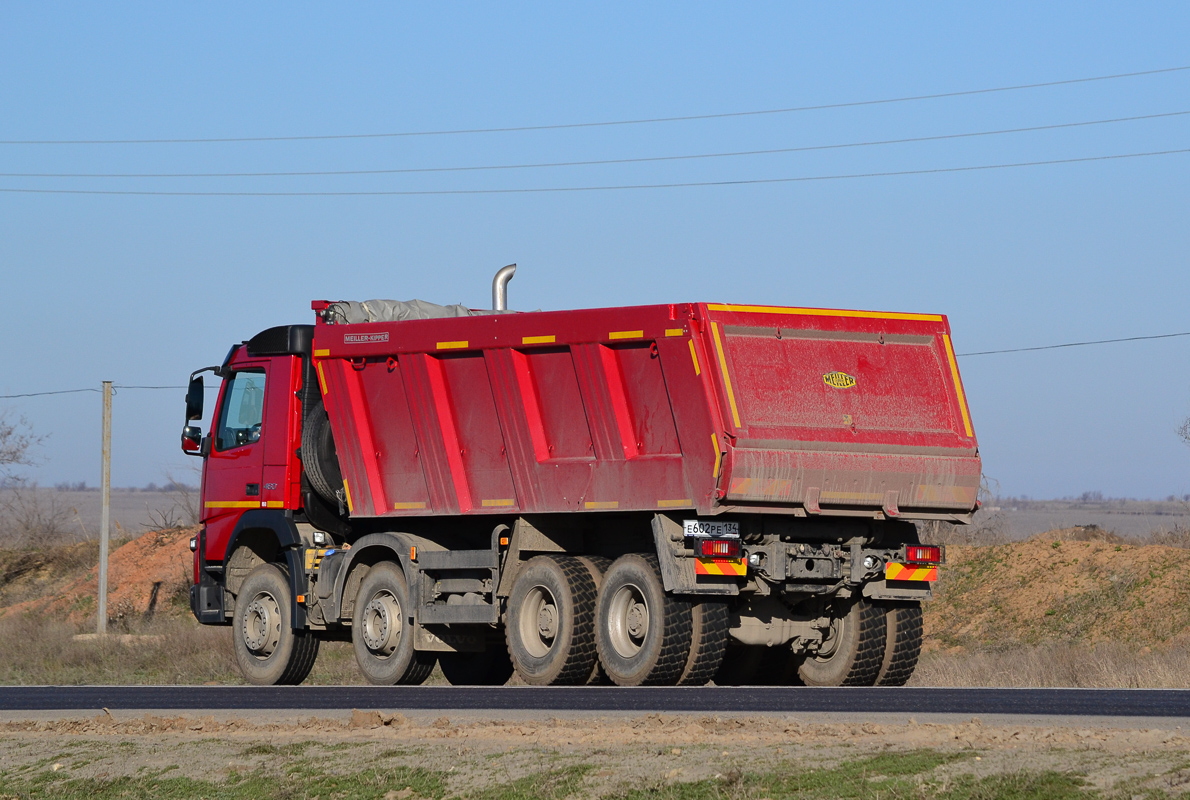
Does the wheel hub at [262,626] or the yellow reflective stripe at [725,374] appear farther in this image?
the wheel hub at [262,626]

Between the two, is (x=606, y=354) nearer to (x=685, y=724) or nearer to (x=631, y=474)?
(x=631, y=474)

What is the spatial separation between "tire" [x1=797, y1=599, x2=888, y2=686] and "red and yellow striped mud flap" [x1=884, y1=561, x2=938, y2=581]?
52cm

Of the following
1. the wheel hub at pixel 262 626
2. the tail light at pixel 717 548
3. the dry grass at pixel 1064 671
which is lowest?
the dry grass at pixel 1064 671

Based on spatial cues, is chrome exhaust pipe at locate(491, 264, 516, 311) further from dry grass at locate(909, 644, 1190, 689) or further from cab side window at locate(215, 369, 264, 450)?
dry grass at locate(909, 644, 1190, 689)

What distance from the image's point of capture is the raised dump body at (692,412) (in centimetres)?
1337

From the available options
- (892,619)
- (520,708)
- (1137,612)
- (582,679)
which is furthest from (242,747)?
(1137,612)

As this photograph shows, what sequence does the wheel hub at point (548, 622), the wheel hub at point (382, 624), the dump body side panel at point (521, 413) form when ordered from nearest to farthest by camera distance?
the dump body side panel at point (521, 413) < the wheel hub at point (548, 622) < the wheel hub at point (382, 624)

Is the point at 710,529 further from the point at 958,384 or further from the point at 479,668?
the point at 479,668

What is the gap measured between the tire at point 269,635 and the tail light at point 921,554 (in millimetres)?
6603

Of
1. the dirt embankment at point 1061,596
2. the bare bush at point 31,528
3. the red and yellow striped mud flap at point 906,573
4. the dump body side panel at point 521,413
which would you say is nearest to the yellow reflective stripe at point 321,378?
the dump body side panel at point 521,413

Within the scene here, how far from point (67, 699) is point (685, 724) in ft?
22.9

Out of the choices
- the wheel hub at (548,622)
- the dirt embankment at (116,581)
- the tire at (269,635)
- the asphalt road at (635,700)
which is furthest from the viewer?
the dirt embankment at (116,581)

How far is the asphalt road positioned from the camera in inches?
427

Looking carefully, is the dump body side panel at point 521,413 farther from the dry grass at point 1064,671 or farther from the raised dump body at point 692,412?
the dry grass at point 1064,671
